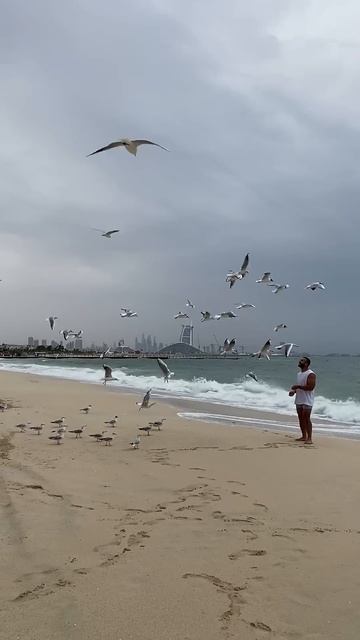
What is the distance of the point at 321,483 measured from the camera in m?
6.46

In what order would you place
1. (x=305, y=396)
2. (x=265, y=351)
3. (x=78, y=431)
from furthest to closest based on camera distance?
1. (x=265, y=351)
2. (x=305, y=396)
3. (x=78, y=431)

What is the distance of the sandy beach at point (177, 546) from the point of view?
3000 millimetres

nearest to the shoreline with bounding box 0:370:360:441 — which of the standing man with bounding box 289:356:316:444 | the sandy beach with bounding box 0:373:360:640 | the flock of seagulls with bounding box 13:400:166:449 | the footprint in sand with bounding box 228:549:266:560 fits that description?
the standing man with bounding box 289:356:316:444

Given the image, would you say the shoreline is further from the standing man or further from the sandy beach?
the sandy beach

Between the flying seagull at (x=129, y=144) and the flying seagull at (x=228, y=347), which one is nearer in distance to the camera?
the flying seagull at (x=129, y=144)

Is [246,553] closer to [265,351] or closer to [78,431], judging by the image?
[78,431]

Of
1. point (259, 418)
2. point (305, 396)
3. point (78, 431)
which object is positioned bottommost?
point (259, 418)

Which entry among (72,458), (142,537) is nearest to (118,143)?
(72,458)

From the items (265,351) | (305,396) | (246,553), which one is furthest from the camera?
(265,351)

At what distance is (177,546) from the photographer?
411 centimetres

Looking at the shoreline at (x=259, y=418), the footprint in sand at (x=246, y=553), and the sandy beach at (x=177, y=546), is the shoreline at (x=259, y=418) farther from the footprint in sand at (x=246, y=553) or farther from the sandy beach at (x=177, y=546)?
the footprint in sand at (x=246, y=553)

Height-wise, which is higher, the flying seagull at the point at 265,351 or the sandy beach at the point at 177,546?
the flying seagull at the point at 265,351

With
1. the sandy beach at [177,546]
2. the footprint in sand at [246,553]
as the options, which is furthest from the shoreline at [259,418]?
the footprint in sand at [246,553]

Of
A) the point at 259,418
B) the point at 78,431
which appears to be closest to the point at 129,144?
the point at 78,431
